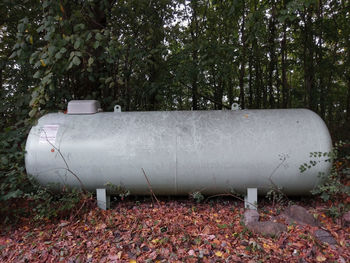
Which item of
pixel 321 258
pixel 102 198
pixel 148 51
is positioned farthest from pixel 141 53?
pixel 321 258

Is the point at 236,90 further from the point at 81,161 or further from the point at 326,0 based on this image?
the point at 81,161

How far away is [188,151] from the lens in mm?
3020

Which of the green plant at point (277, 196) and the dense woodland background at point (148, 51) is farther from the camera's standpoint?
the dense woodland background at point (148, 51)

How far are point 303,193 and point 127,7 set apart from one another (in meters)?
5.28

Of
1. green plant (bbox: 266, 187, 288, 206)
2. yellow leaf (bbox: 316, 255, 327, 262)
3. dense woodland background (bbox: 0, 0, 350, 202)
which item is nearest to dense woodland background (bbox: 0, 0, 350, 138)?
dense woodland background (bbox: 0, 0, 350, 202)

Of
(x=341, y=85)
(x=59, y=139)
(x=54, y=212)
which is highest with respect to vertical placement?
(x=341, y=85)

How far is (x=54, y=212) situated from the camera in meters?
2.98

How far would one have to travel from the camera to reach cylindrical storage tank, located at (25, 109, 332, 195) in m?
2.92

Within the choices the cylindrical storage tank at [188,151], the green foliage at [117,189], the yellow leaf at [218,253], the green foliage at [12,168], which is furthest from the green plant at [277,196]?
the green foliage at [12,168]

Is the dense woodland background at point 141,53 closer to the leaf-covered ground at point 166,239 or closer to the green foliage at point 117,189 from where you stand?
the leaf-covered ground at point 166,239

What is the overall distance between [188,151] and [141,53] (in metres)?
2.60

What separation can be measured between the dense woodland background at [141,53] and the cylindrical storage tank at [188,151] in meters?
0.60

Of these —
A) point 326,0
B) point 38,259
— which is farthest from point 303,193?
point 326,0

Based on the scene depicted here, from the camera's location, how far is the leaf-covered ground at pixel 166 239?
7.25 ft
